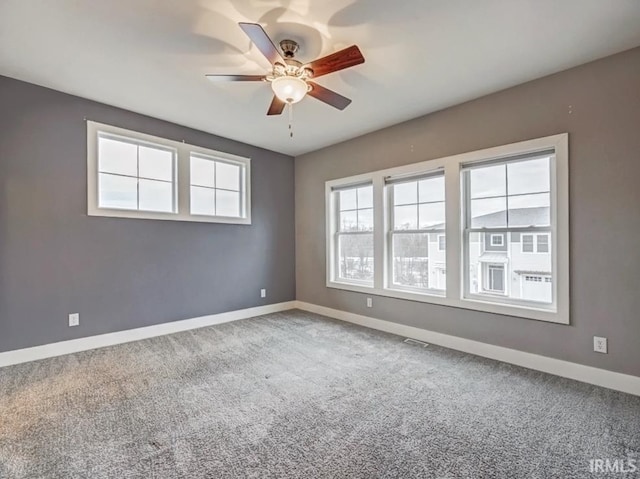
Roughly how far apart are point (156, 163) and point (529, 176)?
4.32 m

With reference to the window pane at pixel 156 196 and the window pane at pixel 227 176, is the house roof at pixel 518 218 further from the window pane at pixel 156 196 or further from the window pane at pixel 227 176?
the window pane at pixel 156 196

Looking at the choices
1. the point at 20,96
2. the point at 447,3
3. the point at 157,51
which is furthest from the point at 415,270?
the point at 20,96

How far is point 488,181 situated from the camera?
11.1 feet

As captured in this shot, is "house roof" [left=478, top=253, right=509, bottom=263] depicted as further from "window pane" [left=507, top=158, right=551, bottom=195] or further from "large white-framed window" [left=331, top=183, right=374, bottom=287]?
"large white-framed window" [left=331, top=183, right=374, bottom=287]

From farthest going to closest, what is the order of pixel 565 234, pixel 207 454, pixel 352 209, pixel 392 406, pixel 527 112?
pixel 352 209 < pixel 527 112 < pixel 565 234 < pixel 392 406 < pixel 207 454

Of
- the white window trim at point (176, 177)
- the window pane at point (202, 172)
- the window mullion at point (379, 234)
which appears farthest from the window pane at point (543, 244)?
the window pane at point (202, 172)

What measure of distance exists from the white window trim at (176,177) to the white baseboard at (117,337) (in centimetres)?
138

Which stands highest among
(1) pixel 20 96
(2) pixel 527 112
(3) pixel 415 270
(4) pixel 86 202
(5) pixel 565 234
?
(1) pixel 20 96

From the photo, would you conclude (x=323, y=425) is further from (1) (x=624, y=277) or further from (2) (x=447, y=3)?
(2) (x=447, y=3)

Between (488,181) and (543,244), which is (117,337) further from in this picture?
(543,244)

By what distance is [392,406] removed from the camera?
2.30 metres

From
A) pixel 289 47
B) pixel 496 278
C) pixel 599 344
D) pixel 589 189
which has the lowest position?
pixel 599 344

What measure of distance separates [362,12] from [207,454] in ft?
9.61

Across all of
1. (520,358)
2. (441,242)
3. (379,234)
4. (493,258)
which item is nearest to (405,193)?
(379,234)
